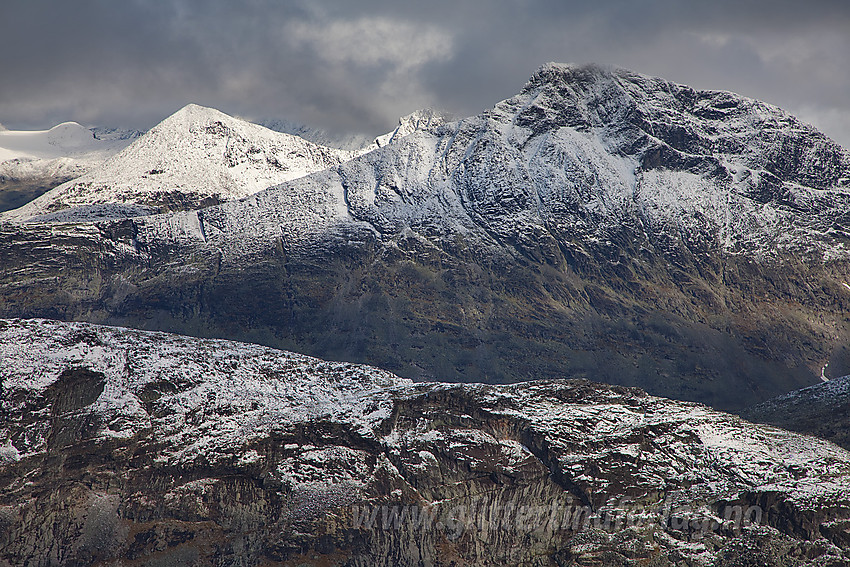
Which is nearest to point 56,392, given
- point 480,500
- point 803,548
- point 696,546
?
point 480,500

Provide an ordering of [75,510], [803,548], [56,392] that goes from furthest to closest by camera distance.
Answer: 1. [56,392]
2. [75,510]
3. [803,548]

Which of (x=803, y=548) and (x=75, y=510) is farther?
(x=75, y=510)

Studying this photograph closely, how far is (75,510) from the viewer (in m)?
187

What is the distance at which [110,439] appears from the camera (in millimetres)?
195375

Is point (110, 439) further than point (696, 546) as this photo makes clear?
Yes

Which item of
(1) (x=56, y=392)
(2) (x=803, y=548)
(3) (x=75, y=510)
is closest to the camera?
(2) (x=803, y=548)

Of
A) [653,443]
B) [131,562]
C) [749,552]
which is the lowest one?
[131,562]

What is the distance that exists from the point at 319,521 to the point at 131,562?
126 feet

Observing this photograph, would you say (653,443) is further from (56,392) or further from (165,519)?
(56,392)

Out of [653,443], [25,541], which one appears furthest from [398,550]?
[25,541]

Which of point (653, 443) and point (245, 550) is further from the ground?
point (653, 443)

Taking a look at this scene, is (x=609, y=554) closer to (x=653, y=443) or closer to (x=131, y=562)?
(x=653, y=443)

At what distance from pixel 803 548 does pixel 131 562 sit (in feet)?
437

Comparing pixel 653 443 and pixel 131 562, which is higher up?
pixel 653 443
